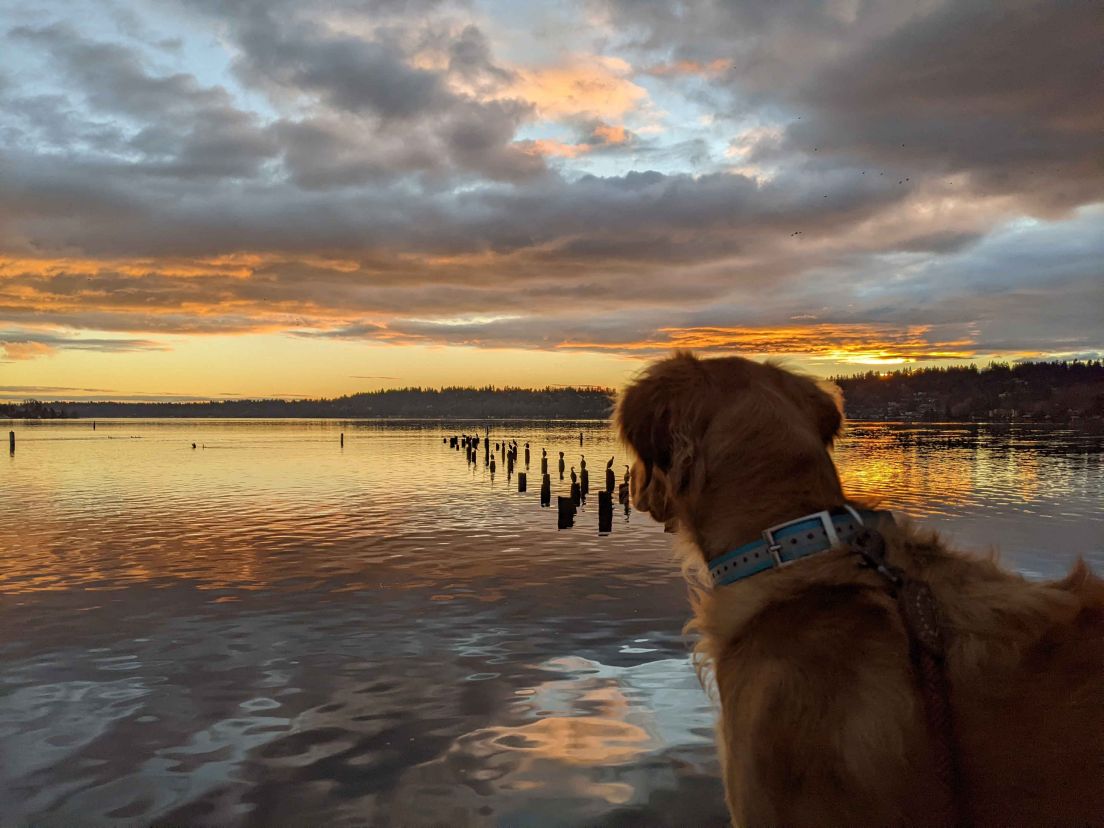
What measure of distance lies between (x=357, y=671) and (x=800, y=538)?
8.70m

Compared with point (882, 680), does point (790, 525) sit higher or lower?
higher

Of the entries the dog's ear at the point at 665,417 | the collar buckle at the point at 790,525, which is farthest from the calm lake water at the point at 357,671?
the dog's ear at the point at 665,417

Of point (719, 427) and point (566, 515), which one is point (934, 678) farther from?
point (566, 515)

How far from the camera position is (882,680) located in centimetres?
262

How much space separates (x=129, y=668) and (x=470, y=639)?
4852mm

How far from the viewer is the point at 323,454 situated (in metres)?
72.6

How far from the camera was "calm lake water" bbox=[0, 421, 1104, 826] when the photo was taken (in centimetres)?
666

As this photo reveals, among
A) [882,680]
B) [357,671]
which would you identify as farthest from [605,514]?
[882,680]

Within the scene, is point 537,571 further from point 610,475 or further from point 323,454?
point 323,454

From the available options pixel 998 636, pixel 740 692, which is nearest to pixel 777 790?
pixel 740 692

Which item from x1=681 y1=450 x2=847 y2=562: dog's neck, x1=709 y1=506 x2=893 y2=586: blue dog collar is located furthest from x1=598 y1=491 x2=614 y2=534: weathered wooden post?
x1=709 y1=506 x2=893 y2=586: blue dog collar

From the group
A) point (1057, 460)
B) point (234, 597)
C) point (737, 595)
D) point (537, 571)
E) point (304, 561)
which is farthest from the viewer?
point (1057, 460)

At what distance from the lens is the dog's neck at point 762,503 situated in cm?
314

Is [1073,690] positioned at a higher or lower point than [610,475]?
higher
